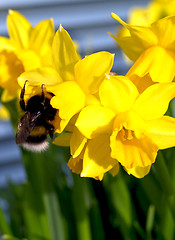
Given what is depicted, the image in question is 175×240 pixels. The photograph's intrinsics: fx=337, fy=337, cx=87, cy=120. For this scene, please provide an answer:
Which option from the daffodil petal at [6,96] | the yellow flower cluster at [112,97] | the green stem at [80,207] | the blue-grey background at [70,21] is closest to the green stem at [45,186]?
the green stem at [80,207]

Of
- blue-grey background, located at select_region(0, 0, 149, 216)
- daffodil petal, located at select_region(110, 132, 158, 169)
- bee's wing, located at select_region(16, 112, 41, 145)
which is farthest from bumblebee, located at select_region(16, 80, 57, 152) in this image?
blue-grey background, located at select_region(0, 0, 149, 216)

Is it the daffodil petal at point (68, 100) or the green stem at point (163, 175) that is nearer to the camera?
the daffodil petal at point (68, 100)

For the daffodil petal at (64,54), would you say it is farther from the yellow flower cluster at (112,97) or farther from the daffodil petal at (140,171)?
the daffodil petal at (140,171)

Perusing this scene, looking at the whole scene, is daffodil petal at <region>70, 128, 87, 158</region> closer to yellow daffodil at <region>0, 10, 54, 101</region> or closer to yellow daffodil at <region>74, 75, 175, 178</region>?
yellow daffodil at <region>74, 75, 175, 178</region>

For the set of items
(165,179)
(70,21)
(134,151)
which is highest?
(134,151)

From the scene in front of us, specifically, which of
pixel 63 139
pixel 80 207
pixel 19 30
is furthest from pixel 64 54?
pixel 80 207

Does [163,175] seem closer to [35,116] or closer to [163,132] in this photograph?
[163,132]
